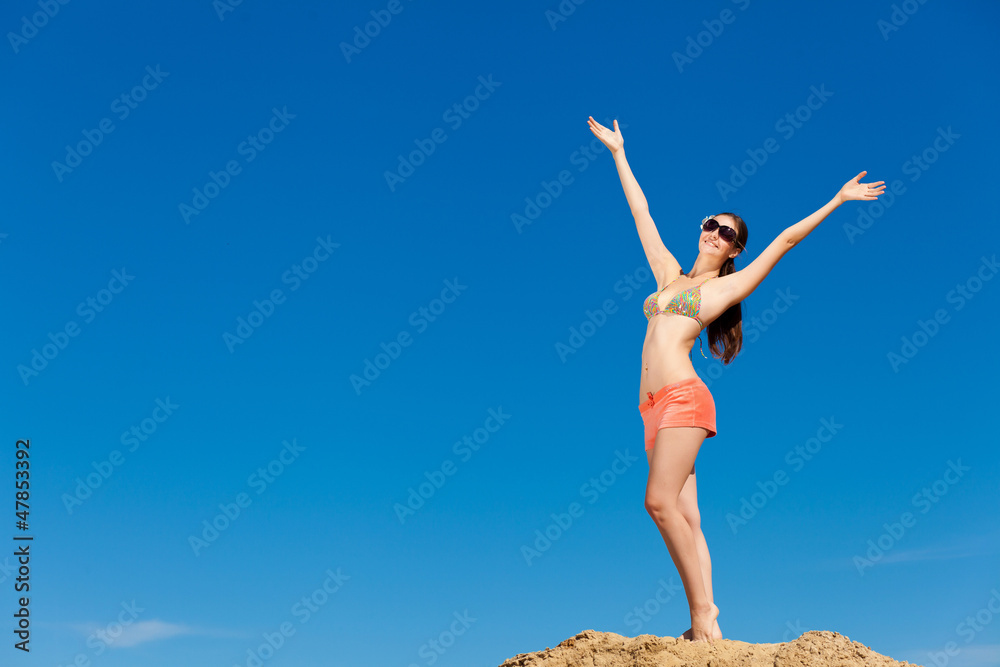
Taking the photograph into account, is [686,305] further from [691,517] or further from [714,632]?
[714,632]

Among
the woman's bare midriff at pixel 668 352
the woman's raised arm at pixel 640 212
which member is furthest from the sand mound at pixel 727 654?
the woman's raised arm at pixel 640 212

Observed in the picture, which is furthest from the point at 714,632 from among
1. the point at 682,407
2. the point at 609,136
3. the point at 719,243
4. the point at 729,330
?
the point at 609,136

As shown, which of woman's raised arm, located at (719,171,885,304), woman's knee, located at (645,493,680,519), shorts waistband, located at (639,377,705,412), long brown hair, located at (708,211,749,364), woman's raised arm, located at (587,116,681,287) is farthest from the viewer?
woman's raised arm, located at (587,116,681,287)

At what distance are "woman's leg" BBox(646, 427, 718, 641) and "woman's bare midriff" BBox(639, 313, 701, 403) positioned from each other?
0.51 meters

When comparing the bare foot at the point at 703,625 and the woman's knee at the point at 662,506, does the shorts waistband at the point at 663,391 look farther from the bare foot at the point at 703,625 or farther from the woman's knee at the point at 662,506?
the bare foot at the point at 703,625

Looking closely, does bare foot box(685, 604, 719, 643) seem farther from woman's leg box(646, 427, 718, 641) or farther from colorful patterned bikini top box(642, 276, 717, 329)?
colorful patterned bikini top box(642, 276, 717, 329)

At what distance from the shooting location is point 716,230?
8375 millimetres

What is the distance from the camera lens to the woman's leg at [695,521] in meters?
7.40

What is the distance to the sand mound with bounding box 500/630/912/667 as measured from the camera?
669 centimetres

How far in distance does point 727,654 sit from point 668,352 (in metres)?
2.57

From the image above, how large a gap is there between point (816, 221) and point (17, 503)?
10.9 m

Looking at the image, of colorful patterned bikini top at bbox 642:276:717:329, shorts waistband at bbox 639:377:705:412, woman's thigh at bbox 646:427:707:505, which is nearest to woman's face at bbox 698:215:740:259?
colorful patterned bikini top at bbox 642:276:717:329

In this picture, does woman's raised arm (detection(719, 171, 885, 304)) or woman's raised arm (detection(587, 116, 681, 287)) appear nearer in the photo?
woman's raised arm (detection(719, 171, 885, 304))

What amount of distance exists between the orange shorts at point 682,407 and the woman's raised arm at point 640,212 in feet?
4.64
